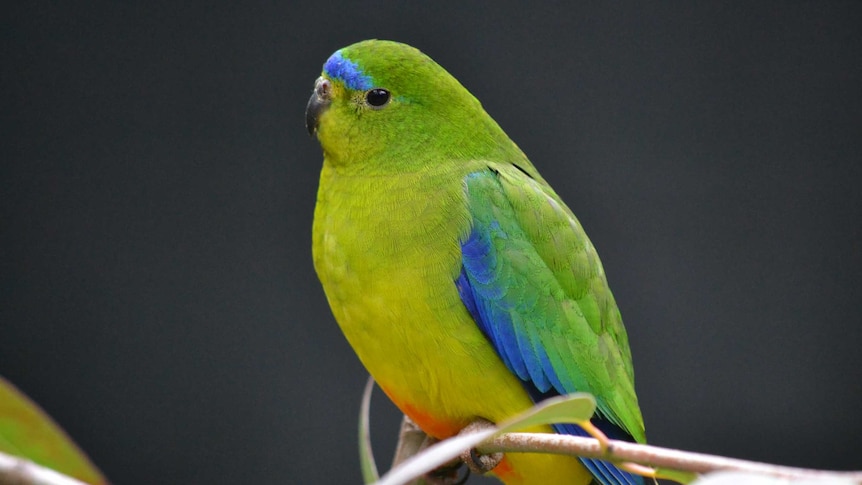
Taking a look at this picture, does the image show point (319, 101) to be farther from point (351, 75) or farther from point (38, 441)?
point (38, 441)

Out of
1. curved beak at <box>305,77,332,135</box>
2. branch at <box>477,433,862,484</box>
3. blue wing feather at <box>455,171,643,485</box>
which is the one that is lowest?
blue wing feather at <box>455,171,643,485</box>

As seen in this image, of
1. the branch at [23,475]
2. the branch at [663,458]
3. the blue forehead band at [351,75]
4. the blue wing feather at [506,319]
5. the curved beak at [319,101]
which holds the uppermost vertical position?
the blue forehead band at [351,75]

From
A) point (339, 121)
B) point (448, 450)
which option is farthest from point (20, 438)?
point (339, 121)

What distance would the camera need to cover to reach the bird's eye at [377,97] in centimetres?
145

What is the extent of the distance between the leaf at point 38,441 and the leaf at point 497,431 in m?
0.23

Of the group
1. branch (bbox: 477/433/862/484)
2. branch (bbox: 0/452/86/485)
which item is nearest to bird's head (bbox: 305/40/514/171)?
branch (bbox: 477/433/862/484)

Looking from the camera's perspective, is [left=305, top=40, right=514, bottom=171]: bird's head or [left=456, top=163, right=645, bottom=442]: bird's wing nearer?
[left=456, top=163, right=645, bottom=442]: bird's wing

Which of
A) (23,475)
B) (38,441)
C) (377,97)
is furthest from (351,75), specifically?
(23,475)

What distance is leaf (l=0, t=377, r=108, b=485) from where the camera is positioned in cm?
72

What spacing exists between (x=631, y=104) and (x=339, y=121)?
4.48 ft

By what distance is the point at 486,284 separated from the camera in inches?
52.5

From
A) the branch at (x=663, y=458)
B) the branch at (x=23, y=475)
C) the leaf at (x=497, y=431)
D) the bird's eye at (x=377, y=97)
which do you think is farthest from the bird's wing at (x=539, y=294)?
the branch at (x=23, y=475)

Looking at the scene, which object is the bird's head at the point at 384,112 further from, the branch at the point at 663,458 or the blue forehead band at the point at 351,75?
the branch at the point at 663,458

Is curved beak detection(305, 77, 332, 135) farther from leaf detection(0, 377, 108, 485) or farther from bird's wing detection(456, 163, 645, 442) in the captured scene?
leaf detection(0, 377, 108, 485)
